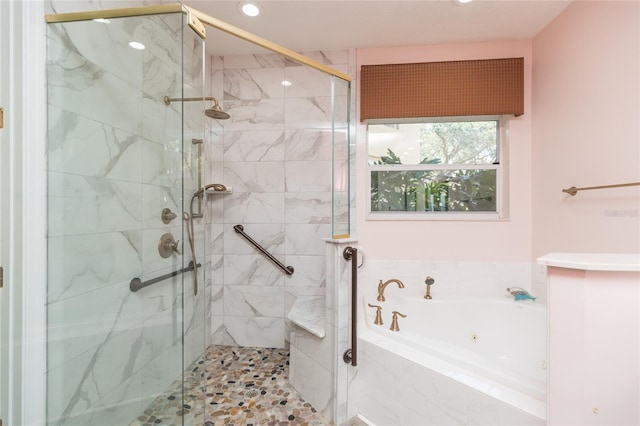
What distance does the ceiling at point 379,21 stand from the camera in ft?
5.91

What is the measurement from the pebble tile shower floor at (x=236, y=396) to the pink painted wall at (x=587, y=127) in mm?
1912

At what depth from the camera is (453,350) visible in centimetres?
144

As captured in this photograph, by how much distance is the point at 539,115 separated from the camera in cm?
211

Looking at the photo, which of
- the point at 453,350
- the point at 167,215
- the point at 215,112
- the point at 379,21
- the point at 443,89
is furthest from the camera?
the point at 443,89

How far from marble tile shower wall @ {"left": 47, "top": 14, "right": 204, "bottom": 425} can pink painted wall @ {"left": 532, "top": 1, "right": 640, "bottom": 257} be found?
216 centimetres

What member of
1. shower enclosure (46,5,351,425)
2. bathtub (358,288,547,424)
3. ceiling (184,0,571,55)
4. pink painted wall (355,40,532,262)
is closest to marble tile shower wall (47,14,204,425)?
shower enclosure (46,5,351,425)

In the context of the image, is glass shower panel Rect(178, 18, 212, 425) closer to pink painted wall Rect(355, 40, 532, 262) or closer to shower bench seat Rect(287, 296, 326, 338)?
shower bench seat Rect(287, 296, 326, 338)

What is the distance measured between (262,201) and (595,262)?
2.05 m

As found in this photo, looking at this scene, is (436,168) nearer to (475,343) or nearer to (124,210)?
(475,343)

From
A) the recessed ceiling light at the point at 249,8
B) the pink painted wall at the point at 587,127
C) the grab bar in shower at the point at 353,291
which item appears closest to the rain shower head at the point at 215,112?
the recessed ceiling light at the point at 249,8

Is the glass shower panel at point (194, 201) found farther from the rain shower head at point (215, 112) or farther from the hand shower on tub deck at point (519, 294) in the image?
the hand shower on tub deck at point (519, 294)

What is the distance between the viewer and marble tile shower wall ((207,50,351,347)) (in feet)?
7.64

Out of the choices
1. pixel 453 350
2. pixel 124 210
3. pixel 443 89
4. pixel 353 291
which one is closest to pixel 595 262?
pixel 453 350

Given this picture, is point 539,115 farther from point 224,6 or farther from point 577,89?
point 224,6
